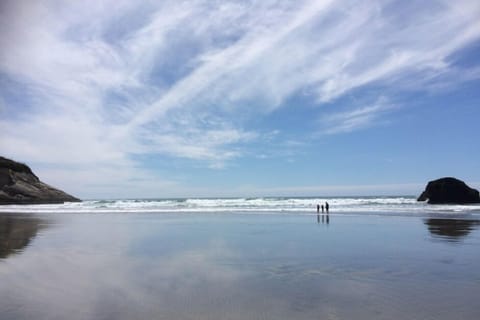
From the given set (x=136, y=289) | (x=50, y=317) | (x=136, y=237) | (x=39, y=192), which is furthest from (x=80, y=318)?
(x=39, y=192)

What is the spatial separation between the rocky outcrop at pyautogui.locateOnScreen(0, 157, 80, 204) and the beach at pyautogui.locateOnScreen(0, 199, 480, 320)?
169 ft

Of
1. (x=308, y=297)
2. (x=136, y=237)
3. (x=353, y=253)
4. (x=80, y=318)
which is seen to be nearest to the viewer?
(x=80, y=318)

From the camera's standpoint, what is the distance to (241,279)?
29.8ft

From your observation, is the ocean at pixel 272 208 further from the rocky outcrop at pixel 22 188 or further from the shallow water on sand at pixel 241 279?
the shallow water on sand at pixel 241 279

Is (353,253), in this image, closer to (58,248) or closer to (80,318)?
(80,318)

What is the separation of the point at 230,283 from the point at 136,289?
2.18 meters

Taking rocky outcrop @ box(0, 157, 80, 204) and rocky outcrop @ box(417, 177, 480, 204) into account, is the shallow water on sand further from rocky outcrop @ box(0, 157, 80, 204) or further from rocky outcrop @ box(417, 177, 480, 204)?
rocky outcrop @ box(0, 157, 80, 204)

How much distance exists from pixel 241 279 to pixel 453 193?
6146 cm

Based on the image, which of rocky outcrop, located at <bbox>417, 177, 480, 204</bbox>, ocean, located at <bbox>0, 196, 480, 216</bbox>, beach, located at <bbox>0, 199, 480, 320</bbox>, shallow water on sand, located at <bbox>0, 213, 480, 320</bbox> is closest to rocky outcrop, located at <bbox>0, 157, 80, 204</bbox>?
ocean, located at <bbox>0, 196, 480, 216</bbox>

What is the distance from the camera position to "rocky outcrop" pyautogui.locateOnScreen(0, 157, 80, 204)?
59.8 meters

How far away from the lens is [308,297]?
294 inches

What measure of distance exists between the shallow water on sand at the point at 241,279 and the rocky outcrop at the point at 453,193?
163ft

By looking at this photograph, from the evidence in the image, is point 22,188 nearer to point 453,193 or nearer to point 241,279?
point 241,279

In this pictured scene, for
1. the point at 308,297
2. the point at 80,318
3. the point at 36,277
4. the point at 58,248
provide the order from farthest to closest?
1. the point at 58,248
2. the point at 36,277
3. the point at 308,297
4. the point at 80,318
